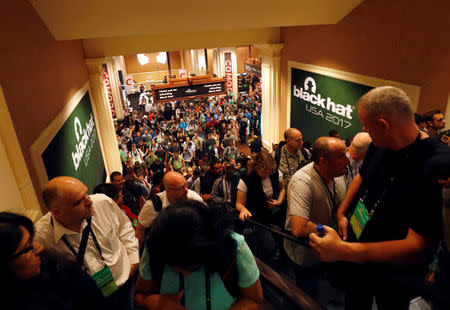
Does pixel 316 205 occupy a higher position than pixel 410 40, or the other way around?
pixel 410 40

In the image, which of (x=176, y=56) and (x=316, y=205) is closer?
(x=316, y=205)

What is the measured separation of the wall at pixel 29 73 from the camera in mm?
2754

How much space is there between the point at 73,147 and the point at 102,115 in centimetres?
330

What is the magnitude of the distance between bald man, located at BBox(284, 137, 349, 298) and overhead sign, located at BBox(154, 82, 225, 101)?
33.3 feet

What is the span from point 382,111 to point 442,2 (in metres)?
3.62

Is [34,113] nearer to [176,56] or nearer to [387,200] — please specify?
[387,200]

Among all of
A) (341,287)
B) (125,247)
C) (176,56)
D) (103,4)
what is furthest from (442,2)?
(176,56)

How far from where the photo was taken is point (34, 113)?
322 centimetres

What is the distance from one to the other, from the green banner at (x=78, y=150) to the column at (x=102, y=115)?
0.59 metres

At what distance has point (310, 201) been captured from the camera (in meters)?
2.15

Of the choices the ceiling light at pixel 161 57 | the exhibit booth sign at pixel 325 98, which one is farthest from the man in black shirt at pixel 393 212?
the ceiling light at pixel 161 57

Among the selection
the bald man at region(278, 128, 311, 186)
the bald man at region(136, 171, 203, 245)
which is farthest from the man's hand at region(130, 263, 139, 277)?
the bald man at region(278, 128, 311, 186)

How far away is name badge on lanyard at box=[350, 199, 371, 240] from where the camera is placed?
5.36 feet

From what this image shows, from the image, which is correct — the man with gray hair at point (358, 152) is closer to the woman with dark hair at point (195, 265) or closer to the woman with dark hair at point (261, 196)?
the woman with dark hair at point (261, 196)
